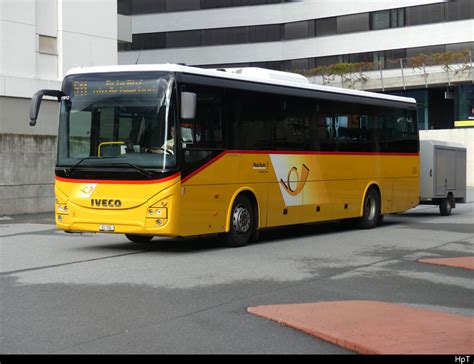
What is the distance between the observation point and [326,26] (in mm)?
58625

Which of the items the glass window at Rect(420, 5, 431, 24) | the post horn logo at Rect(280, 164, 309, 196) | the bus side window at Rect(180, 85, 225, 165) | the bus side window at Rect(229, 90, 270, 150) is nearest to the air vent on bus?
the bus side window at Rect(229, 90, 270, 150)

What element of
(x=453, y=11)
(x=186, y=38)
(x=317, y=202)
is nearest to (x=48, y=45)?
(x=317, y=202)

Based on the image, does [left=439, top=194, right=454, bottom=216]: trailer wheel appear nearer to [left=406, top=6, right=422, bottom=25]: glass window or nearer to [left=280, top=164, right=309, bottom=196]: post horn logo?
[left=280, top=164, right=309, bottom=196]: post horn logo

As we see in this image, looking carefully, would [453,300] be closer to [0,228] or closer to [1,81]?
[0,228]

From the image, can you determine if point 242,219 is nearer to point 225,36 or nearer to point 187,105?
point 187,105

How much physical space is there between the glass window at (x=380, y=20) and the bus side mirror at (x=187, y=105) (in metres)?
45.3

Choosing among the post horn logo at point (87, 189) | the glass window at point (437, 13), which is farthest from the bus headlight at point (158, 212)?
the glass window at point (437, 13)

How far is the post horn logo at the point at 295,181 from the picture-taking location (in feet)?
51.9

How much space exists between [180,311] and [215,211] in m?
5.59

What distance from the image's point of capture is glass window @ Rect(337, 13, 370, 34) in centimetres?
5662

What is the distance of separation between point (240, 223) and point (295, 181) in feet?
7.29

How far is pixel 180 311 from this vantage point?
8195 mm

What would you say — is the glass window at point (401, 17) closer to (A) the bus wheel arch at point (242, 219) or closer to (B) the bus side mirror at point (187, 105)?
(A) the bus wheel arch at point (242, 219)
